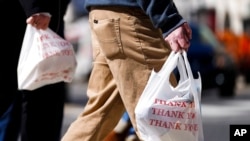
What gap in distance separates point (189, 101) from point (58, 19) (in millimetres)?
1206

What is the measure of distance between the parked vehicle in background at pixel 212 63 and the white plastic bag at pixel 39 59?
370 inches

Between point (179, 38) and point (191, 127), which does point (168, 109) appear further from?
point (179, 38)

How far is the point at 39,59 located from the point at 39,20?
229 mm

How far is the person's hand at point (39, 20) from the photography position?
220 inches

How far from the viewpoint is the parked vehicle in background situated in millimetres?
15414

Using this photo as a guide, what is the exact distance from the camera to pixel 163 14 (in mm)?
4969

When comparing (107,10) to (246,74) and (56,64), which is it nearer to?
(56,64)

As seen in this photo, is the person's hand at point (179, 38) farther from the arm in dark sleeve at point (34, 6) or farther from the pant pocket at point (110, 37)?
the arm in dark sleeve at point (34, 6)

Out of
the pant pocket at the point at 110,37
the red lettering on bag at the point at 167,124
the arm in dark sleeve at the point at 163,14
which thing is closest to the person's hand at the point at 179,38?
the arm in dark sleeve at the point at 163,14

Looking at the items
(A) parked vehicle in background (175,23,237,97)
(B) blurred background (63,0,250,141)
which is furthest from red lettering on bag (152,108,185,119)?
(A) parked vehicle in background (175,23,237,97)

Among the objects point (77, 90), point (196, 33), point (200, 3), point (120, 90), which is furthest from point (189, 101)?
point (200, 3)

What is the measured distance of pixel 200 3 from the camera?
37.6 meters

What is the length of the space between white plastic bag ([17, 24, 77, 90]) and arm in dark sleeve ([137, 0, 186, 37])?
0.91 m

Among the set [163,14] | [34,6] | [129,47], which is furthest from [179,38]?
[34,6]
